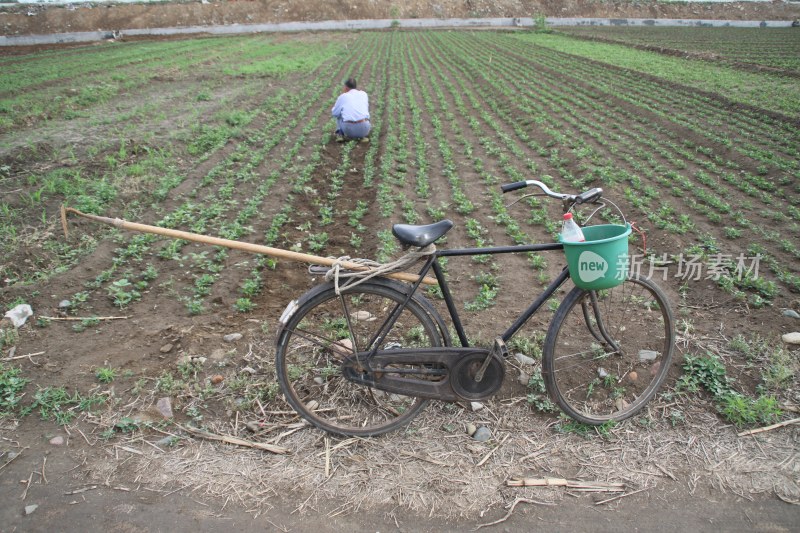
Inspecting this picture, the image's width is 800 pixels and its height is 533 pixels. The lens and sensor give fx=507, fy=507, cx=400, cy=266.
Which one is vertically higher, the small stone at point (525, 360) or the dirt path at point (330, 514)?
the small stone at point (525, 360)

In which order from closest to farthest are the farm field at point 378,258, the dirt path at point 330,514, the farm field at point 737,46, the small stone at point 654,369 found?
the dirt path at point 330,514
the farm field at point 378,258
the small stone at point 654,369
the farm field at point 737,46

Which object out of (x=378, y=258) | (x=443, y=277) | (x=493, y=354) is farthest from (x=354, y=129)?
(x=493, y=354)

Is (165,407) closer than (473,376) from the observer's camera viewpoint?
No

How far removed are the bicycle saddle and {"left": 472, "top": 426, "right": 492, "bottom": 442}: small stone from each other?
124 centimetres

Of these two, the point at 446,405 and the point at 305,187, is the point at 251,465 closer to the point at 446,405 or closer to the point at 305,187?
the point at 446,405

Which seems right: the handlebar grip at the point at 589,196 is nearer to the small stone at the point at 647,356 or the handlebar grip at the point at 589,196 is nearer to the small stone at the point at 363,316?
the small stone at the point at 647,356

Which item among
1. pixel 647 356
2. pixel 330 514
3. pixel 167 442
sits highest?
pixel 647 356

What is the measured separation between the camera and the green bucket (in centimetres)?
266

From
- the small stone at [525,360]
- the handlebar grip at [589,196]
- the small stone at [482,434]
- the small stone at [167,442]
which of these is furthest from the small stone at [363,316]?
the handlebar grip at [589,196]

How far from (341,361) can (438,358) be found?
0.72m

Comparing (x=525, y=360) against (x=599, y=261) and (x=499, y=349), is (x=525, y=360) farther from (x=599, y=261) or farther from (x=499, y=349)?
(x=599, y=261)

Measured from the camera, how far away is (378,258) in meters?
5.21

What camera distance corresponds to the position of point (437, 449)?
121 inches

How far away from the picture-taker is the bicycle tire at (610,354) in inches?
120
